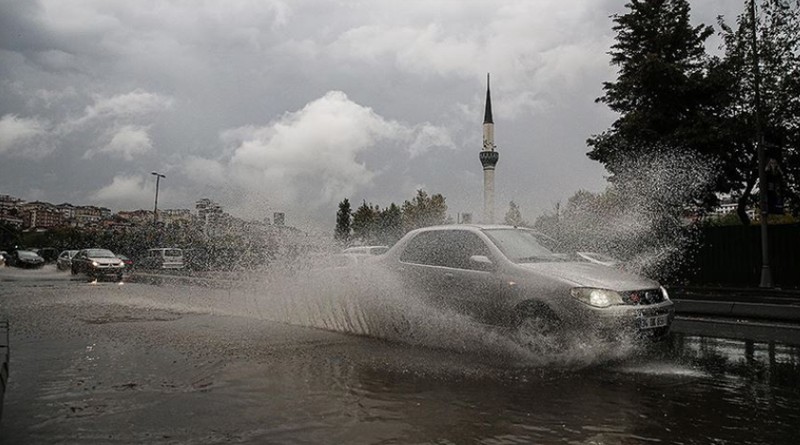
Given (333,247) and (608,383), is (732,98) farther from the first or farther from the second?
(608,383)

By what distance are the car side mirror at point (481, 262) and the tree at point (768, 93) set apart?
1990cm

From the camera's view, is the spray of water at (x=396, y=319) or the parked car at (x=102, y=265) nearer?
the spray of water at (x=396, y=319)

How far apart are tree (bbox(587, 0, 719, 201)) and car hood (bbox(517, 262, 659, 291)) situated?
2007 cm

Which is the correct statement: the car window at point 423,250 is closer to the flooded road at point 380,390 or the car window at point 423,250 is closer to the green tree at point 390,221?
the flooded road at point 380,390

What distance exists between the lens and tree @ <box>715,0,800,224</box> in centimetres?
2300

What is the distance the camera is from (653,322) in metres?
6.59

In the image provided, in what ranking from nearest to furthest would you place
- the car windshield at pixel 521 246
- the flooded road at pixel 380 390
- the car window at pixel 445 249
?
the flooded road at pixel 380 390
the car windshield at pixel 521 246
the car window at pixel 445 249

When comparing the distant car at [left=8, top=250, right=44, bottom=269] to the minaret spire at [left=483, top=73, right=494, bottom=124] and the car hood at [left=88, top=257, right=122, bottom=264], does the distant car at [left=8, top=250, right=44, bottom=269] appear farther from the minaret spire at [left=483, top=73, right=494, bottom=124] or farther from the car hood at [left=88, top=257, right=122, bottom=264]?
the minaret spire at [left=483, top=73, right=494, bottom=124]

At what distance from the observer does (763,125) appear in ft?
75.5

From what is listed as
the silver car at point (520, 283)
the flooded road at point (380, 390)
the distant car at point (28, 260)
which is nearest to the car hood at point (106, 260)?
the distant car at point (28, 260)

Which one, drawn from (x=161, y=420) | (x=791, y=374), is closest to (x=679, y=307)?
(x=791, y=374)

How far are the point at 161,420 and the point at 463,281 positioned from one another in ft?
13.7

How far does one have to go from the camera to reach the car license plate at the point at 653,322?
6438 mm

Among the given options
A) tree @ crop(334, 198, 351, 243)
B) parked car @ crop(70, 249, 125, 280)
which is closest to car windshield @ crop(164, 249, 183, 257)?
parked car @ crop(70, 249, 125, 280)
